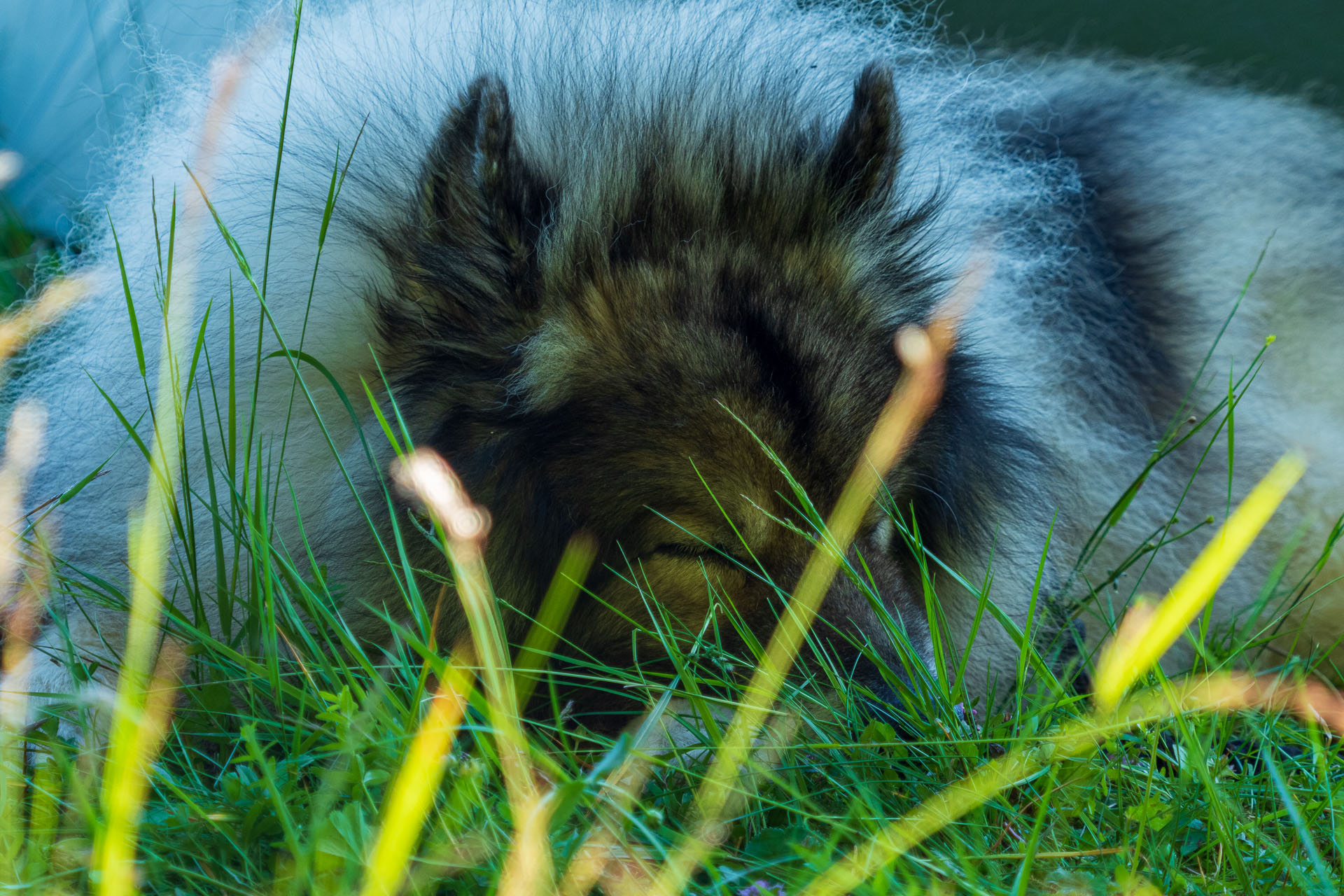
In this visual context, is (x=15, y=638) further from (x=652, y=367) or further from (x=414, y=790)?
(x=652, y=367)

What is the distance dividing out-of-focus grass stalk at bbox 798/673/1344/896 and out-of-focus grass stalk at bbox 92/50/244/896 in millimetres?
810

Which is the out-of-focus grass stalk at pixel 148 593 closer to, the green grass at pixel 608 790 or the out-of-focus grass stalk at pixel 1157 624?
the green grass at pixel 608 790

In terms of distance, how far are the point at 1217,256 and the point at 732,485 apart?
77.2 inches

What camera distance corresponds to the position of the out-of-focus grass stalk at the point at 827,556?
1488mm

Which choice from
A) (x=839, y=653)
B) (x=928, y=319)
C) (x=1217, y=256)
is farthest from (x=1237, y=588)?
(x=839, y=653)

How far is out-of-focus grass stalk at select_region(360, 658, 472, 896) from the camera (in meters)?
1.20

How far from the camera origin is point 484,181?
1.79 meters

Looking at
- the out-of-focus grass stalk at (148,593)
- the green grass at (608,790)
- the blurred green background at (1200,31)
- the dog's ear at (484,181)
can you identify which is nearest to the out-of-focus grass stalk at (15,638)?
the green grass at (608,790)

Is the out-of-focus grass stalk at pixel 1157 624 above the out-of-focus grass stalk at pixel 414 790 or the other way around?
the other way around

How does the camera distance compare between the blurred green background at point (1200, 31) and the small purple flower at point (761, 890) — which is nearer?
the small purple flower at point (761, 890)

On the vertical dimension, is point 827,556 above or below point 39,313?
below

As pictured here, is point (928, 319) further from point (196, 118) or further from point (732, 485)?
point (196, 118)

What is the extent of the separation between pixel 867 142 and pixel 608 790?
4.24 feet

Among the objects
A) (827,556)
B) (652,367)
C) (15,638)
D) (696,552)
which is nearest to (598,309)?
(652,367)
